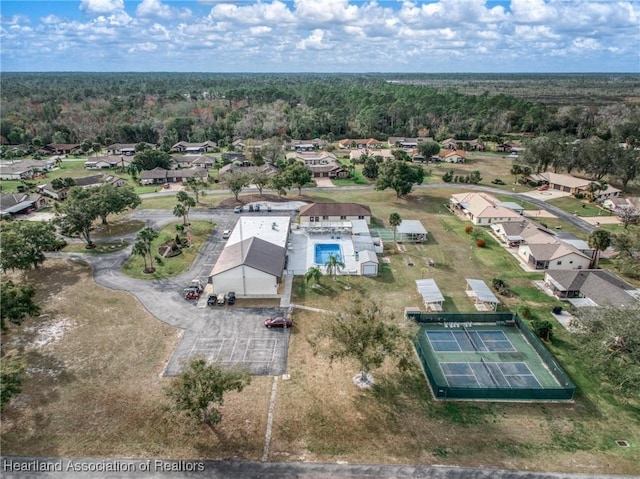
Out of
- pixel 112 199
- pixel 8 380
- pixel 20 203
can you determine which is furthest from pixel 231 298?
pixel 20 203

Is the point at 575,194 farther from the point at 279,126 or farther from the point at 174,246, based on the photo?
the point at 279,126

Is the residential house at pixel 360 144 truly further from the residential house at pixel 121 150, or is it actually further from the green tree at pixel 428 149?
the residential house at pixel 121 150

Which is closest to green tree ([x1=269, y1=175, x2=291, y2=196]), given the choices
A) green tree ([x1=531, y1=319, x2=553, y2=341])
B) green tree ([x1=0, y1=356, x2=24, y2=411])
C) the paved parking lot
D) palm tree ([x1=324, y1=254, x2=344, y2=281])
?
palm tree ([x1=324, y1=254, x2=344, y2=281])

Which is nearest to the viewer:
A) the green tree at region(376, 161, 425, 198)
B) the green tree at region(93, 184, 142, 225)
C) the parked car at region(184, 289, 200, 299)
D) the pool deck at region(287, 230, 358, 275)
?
the parked car at region(184, 289, 200, 299)

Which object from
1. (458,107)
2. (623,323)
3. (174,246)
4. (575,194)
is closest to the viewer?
(623,323)

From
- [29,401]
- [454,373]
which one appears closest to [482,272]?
[454,373]

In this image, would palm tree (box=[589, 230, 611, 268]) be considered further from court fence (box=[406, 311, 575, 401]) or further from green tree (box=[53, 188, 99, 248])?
green tree (box=[53, 188, 99, 248])

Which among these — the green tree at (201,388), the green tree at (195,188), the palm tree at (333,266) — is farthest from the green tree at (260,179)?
the green tree at (201,388)
